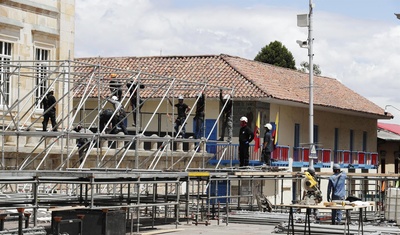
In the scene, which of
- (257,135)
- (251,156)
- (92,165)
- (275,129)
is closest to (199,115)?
(92,165)

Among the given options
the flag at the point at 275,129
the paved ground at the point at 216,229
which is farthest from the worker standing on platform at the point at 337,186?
the flag at the point at 275,129

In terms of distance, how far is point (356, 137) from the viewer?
69000mm

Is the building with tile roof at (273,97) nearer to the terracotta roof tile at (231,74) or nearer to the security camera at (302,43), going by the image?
the terracotta roof tile at (231,74)

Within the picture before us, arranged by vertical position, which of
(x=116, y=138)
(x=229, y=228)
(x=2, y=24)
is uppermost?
(x=2, y=24)

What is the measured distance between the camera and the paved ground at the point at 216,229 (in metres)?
26.6

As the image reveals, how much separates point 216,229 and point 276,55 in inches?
2465

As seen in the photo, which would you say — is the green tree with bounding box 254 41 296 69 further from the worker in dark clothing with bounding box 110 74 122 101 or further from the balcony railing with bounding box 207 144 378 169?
the worker in dark clothing with bounding box 110 74 122 101

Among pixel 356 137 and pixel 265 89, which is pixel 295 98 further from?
pixel 356 137

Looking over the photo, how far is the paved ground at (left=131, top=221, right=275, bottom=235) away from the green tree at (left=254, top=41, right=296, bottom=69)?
59.5 metres

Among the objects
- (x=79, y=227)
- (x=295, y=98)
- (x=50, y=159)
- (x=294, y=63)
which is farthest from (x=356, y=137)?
(x=79, y=227)

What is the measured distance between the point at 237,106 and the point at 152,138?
2446 centimetres

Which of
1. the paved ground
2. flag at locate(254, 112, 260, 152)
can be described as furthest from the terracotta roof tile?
the paved ground

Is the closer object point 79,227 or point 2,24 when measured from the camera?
point 79,227

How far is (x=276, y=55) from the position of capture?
8981 centimetres
